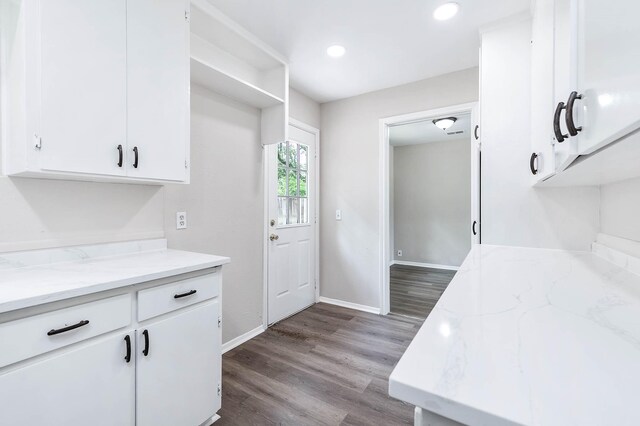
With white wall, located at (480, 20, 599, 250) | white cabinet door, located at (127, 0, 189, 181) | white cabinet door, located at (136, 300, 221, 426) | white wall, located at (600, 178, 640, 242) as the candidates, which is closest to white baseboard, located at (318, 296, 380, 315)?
white wall, located at (480, 20, 599, 250)

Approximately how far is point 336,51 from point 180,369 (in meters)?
2.48

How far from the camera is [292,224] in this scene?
323cm

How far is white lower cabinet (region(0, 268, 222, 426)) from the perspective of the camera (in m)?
0.94

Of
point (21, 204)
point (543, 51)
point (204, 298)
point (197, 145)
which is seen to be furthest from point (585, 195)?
point (21, 204)

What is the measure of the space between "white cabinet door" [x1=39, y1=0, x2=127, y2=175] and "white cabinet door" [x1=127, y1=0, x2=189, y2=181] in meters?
0.05

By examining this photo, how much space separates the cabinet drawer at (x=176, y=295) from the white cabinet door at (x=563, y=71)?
5.18 ft

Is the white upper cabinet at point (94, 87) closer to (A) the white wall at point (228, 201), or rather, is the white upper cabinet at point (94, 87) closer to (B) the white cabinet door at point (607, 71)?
(A) the white wall at point (228, 201)

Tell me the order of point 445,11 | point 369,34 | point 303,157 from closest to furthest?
point 445,11 → point 369,34 → point 303,157

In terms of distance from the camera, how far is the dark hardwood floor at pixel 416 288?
3430mm

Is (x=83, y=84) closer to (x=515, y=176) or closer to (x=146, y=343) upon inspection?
(x=146, y=343)

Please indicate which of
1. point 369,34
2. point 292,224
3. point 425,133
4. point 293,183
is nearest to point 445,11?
point 369,34

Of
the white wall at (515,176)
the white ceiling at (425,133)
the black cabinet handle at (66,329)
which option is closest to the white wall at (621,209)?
the white wall at (515,176)

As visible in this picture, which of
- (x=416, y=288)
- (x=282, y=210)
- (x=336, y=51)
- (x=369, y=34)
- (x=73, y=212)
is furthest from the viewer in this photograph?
(x=416, y=288)

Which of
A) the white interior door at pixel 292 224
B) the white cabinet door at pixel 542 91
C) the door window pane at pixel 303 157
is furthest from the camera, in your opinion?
the door window pane at pixel 303 157
